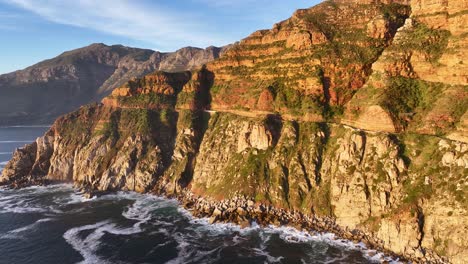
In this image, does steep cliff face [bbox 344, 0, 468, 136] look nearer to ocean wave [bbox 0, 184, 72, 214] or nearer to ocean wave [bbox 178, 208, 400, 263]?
ocean wave [bbox 178, 208, 400, 263]

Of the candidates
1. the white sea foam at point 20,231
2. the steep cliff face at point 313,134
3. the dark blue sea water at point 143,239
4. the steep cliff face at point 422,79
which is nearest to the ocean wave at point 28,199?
the dark blue sea water at point 143,239

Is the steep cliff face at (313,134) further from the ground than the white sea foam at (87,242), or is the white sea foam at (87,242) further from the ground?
the steep cliff face at (313,134)

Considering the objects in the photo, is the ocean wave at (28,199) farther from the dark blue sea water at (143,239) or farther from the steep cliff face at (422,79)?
the steep cliff face at (422,79)

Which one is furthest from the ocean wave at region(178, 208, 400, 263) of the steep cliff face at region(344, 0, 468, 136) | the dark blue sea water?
the steep cliff face at region(344, 0, 468, 136)

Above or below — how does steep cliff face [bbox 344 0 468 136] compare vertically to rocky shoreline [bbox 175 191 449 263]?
above

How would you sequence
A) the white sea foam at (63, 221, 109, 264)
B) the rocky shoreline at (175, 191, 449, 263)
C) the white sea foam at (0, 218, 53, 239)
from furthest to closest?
the white sea foam at (0, 218, 53, 239), the rocky shoreline at (175, 191, 449, 263), the white sea foam at (63, 221, 109, 264)

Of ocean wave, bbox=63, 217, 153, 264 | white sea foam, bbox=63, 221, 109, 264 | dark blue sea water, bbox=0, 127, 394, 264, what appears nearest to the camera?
dark blue sea water, bbox=0, 127, 394, 264
